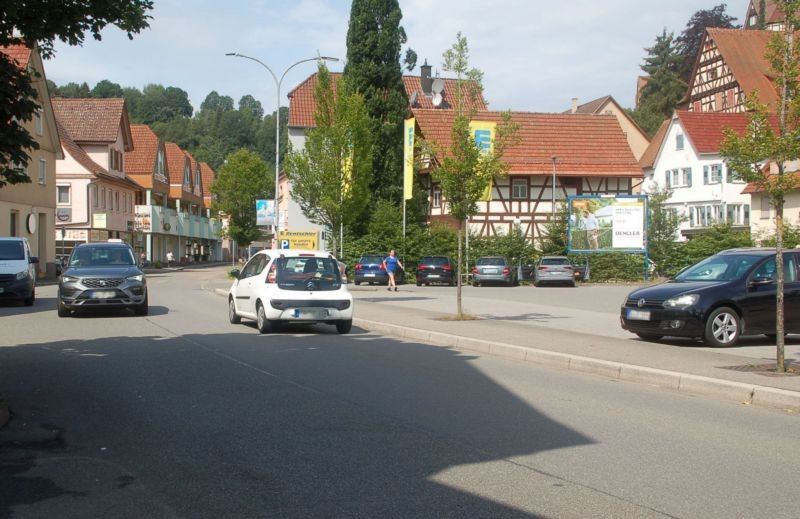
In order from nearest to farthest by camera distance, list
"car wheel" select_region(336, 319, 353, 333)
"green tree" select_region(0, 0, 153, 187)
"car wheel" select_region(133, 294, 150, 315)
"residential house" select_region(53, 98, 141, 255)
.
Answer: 1. "green tree" select_region(0, 0, 153, 187)
2. "car wheel" select_region(336, 319, 353, 333)
3. "car wheel" select_region(133, 294, 150, 315)
4. "residential house" select_region(53, 98, 141, 255)

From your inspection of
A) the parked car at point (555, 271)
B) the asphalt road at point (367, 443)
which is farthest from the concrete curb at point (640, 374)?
the parked car at point (555, 271)

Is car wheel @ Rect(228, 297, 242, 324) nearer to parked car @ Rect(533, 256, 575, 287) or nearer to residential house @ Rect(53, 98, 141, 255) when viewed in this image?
parked car @ Rect(533, 256, 575, 287)

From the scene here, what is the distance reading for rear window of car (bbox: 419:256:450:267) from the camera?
137 ft

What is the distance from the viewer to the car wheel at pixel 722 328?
13.5 metres

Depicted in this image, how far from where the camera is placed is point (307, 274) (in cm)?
1620

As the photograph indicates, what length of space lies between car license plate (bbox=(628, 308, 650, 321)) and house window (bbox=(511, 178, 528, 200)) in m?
37.7

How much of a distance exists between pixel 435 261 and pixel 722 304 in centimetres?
2826

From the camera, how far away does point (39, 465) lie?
6156 mm

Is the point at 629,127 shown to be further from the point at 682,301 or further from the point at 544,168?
the point at 682,301

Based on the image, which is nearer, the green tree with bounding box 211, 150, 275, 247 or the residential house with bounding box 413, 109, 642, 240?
the residential house with bounding box 413, 109, 642, 240

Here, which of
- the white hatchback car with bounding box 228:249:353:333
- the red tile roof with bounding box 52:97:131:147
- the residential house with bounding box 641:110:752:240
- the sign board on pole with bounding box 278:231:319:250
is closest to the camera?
the white hatchback car with bounding box 228:249:353:333

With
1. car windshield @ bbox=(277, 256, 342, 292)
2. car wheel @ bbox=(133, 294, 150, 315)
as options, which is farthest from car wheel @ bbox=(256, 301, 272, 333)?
car wheel @ bbox=(133, 294, 150, 315)

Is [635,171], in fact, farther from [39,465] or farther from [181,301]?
[39,465]

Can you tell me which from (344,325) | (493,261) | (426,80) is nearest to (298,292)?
(344,325)
